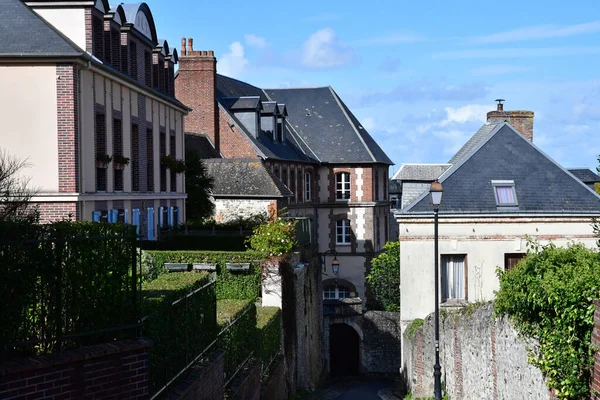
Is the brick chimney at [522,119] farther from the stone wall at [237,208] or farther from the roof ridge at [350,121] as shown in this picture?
the roof ridge at [350,121]

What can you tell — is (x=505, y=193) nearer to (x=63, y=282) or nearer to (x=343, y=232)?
(x=63, y=282)

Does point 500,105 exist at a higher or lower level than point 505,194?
higher

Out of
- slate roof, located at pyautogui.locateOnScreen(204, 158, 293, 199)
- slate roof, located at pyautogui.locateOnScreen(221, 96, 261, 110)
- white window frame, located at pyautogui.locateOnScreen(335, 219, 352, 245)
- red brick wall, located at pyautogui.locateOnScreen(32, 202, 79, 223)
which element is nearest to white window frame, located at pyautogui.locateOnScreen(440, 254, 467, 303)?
slate roof, located at pyautogui.locateOnScreen(204, 158, 293, 199)

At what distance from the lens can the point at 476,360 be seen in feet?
54.8

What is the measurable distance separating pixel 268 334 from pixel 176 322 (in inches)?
360

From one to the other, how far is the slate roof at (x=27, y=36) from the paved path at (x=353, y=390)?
37.8 feet

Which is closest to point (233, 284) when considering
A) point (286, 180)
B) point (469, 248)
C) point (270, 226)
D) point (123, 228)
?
point (270, 226)

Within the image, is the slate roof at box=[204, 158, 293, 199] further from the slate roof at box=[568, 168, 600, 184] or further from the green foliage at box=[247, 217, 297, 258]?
the slate roof at box=[568, 168, 600, 184]

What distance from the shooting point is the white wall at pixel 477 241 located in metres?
25.3

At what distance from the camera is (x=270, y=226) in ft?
72.8

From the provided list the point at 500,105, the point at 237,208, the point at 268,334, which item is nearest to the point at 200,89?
the point at 237,208

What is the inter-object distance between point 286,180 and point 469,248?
20.7 m

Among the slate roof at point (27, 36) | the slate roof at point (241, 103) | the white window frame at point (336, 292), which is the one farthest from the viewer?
the white window frame at point (336, 292)

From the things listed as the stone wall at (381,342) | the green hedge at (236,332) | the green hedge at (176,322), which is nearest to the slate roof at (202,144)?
the stone wall at (381,342)
